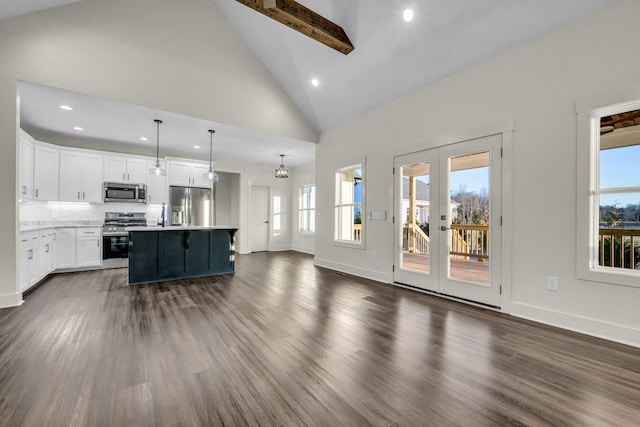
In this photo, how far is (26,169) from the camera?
433cm

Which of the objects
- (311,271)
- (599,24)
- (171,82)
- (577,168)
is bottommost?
(311,271)

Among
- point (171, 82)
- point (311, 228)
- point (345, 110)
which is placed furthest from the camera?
point (311, 228)

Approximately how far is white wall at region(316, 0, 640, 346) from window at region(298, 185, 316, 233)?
468 cm

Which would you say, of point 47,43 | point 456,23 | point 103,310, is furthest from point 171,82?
point 456,23

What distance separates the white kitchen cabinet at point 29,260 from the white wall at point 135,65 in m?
0.44

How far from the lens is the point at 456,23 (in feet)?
10.0

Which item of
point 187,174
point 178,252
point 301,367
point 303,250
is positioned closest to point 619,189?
point 301,367

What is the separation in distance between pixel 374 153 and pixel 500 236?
238cm

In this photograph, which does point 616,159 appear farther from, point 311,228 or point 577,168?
point 311,228

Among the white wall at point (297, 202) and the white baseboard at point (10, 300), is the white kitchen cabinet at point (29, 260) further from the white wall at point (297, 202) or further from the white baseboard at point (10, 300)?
the white wall at point (297, 202)

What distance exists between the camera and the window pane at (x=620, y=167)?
2.43 metres

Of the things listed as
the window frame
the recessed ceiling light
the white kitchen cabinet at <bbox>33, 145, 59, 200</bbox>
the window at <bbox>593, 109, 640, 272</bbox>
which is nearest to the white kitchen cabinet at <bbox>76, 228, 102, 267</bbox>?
the white kitchen cabinet at <bbox>33, 145, 59, 200</bbox>

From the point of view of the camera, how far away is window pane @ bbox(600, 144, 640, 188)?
2.43 m

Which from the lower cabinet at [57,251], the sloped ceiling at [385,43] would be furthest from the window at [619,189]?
the lower cabinet at [57,251]
